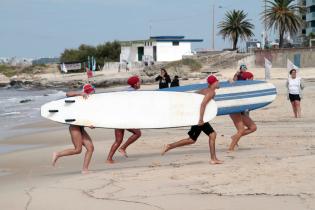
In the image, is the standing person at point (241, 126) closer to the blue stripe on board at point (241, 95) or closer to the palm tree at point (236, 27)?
the blue stripe on board at point (241, 95)

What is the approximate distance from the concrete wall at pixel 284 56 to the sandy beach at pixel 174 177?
3244 centimetres

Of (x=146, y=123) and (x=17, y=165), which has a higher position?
(x=146, y=123)

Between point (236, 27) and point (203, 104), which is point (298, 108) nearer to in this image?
point (203, 104)

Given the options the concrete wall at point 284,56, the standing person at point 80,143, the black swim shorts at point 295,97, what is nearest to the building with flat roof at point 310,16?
the concrete wall at point 284,56

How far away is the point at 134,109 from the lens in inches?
371

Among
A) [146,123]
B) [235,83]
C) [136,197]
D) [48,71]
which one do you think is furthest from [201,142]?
[48,71]

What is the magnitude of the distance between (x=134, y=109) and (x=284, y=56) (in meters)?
38.0

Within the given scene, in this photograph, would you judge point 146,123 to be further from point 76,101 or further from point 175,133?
point 175,133

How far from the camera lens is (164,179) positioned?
7.20 meters

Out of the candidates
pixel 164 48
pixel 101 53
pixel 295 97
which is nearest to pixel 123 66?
pixel 164 48

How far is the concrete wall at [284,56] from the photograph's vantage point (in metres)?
43.8

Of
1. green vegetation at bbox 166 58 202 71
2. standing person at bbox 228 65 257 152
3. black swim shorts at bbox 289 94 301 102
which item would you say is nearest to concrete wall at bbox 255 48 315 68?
green vegetation at bbox 166 58 202 71

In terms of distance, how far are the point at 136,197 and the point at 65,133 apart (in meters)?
9.09

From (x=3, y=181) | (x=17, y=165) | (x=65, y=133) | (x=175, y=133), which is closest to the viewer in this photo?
(x=3, y=181)
